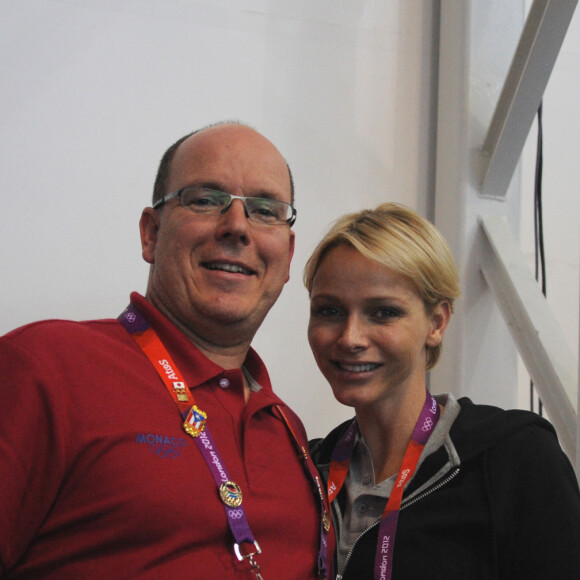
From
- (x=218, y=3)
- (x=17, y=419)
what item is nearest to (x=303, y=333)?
(x=218, y=3)

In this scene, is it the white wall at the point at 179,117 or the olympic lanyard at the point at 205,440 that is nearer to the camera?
the olympic lanyard at the point at 205,440

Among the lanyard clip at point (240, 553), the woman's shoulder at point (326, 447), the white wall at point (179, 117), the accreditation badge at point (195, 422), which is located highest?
the white wall at point (179, 117)

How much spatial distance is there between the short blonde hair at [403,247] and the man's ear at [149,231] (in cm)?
37

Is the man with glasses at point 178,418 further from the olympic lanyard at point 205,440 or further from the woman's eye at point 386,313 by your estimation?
the woman's eye at point 386,313

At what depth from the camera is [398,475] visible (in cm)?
153

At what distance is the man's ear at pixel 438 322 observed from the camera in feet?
5.46

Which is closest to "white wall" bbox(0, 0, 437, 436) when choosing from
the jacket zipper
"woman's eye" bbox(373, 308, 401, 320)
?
"woman's eye" bbox(373, 308, 401, 320)

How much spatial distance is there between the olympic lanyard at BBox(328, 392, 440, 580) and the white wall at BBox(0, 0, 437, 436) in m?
0.78

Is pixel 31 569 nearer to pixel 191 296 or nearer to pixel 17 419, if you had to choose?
pixel 17 419

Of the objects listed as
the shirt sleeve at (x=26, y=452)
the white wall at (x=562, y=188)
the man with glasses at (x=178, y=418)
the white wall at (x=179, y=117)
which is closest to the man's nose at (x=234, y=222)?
the man with glasses at (x=178, y=418)

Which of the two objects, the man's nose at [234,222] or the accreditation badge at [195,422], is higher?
the man's nose at [234,222]

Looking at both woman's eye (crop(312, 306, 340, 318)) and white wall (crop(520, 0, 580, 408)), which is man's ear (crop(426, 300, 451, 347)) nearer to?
woman's eye (crop(312, 306, 340, 318))

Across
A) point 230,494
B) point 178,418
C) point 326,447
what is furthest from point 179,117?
point 230,494

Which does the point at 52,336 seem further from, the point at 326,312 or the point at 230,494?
the point at 326,312
